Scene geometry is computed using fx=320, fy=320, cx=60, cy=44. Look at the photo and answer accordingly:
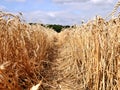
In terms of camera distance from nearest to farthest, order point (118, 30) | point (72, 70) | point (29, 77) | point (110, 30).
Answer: point (118, 30), point (110, 30), point (29, 77), point (72, 70)

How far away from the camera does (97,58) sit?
13.7 feet

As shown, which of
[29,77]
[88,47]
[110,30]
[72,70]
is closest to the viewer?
[110,30]

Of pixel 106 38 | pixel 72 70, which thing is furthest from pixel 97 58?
pixel 72 70

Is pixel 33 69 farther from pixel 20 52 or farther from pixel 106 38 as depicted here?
pixel 106 38

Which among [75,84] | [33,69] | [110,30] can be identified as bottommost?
[75,84]

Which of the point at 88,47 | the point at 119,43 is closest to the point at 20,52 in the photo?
the point at 88,47

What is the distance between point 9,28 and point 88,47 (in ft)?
4.14

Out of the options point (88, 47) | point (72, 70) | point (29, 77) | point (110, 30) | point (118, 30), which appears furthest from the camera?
point (72, 70)

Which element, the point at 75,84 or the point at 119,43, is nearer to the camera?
the point at 119,43

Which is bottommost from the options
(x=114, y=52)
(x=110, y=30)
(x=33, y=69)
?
(x=33, y=69)

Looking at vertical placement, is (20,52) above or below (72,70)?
above

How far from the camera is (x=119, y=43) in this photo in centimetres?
388

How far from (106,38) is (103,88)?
668mm

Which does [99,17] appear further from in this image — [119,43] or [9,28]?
[9,28]
